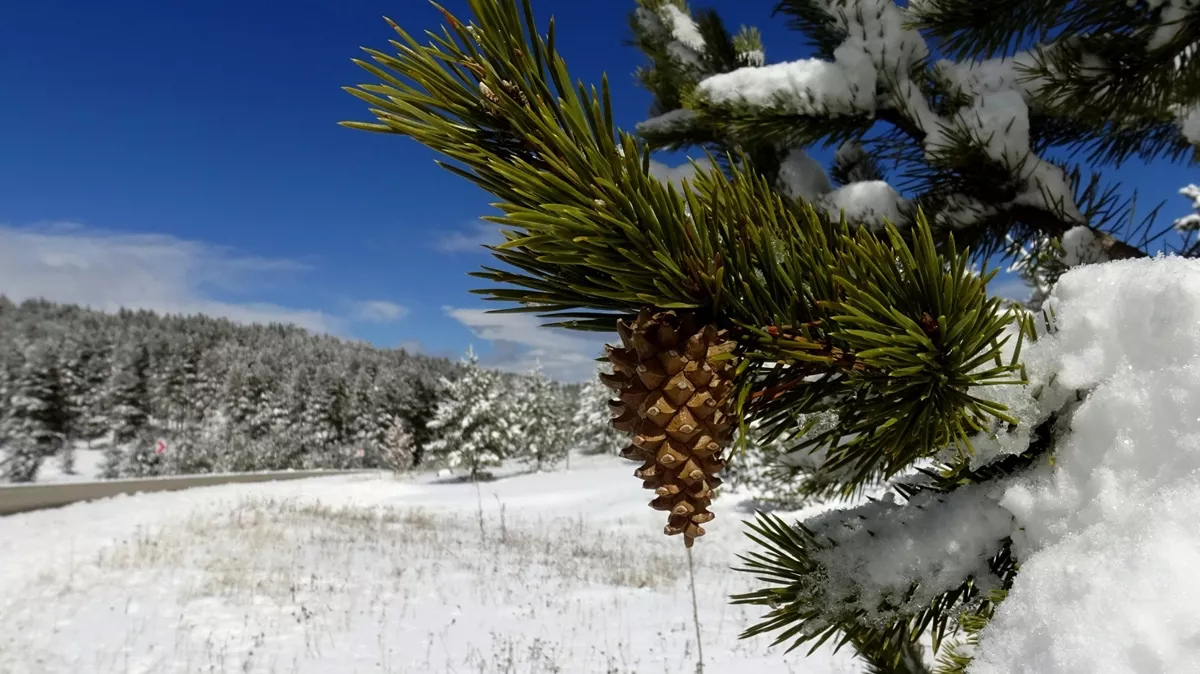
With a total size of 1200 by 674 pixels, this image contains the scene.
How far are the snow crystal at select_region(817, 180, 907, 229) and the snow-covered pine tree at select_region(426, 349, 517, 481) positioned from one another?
120 ft

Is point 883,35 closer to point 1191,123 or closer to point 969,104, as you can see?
point 969,104

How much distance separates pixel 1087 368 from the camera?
0.66 metres

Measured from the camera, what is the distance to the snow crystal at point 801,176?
168cm

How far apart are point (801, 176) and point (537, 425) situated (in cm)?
4686

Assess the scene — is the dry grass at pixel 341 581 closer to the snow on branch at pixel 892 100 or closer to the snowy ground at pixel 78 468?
the snow on branch at pixel 892 100

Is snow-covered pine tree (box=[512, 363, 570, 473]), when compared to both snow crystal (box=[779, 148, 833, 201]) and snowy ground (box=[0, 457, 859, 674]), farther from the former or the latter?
snow crystal (box=[779, 148, 833, 201])

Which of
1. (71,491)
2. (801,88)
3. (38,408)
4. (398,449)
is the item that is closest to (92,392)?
(38,408)

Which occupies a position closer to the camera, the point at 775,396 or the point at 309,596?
the point at 775,396

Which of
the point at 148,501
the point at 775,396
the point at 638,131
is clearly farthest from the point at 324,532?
the point at 775,396

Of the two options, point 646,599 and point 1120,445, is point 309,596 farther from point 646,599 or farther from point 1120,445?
point 1120,445

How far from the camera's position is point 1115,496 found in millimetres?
624

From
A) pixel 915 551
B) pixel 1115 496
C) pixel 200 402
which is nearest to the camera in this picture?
pixel 1115 496

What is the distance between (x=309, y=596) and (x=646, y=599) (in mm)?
4583

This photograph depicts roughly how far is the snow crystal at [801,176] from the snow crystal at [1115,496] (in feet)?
3.33
